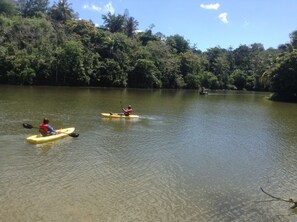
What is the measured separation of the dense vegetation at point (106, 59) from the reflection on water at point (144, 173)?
37.3 metres

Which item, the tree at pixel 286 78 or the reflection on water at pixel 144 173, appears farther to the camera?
the tree at pixel 286 78

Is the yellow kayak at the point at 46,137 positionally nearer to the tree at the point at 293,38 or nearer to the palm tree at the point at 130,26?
the tree at the point at 293,38

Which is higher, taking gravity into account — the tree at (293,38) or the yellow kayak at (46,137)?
the tree at (293,38)

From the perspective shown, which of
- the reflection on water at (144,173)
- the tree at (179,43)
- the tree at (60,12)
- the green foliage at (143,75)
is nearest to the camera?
the reflection on water at (144,173)

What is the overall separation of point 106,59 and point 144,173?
65.3 m

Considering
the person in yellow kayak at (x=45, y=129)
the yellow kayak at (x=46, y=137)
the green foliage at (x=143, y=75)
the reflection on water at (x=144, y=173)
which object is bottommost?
the reflection on water at (x=144, y=173)

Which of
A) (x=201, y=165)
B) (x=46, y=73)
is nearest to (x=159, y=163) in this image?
(x=201, y=165)

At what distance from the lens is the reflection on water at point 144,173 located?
35.5 ft

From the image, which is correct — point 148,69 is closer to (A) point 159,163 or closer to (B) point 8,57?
(B) point 8,57

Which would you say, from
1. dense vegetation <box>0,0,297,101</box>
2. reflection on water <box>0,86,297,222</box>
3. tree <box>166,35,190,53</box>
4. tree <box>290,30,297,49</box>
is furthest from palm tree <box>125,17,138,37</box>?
reflection on water <box>0,86,297,222</box>

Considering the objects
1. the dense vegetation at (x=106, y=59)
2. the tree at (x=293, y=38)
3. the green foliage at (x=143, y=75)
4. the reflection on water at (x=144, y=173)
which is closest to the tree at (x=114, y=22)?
the dense vegetation at (x=106, y=59)

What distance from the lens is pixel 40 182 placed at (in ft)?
41.7

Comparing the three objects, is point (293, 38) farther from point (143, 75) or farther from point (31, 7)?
point (31, 7)

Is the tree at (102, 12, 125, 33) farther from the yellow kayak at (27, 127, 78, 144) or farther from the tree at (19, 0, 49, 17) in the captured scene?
the yellow kayak at (27, 127, 78, 144)
